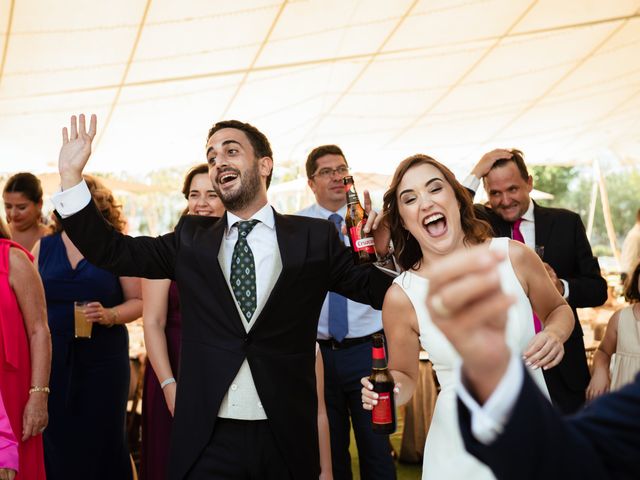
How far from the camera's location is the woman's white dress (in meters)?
1.90

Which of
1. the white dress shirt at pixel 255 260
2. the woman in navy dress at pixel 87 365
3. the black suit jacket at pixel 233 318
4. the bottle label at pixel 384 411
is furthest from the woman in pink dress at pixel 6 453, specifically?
the woman in navy dress at pixel 87 365

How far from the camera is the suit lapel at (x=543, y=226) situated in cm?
299

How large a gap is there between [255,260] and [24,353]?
1008mm

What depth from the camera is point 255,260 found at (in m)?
2.30

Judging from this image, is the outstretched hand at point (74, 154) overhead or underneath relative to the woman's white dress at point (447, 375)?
overhead

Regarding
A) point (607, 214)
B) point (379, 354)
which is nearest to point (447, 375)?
point (379, 354)

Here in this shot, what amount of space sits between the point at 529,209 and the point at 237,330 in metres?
1.61

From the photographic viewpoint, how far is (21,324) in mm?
2529

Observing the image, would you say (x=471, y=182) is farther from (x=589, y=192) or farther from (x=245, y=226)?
(x=589, y=192)

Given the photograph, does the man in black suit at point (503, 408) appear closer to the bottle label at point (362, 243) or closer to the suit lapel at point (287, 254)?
the suit lapel at point (287, 254)

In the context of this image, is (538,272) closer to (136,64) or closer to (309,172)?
(309,172)

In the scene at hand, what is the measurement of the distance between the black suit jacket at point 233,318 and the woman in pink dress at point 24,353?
0.56 meters

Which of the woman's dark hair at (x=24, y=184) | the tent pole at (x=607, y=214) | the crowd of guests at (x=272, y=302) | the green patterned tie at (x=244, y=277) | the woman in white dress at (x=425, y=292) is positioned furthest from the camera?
the tent pole at (x=607, y=214)

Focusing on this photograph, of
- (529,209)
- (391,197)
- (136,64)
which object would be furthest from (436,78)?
(391,197)
